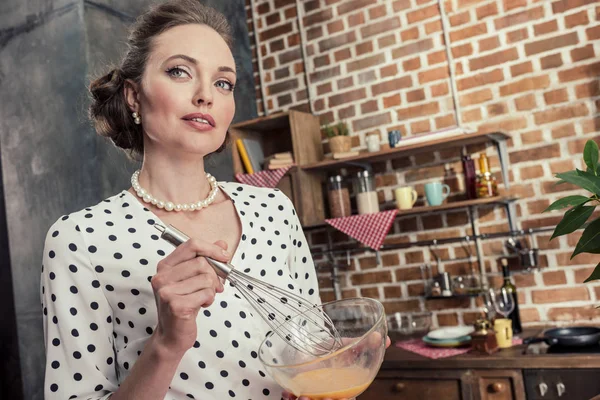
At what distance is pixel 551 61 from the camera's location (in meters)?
2.72

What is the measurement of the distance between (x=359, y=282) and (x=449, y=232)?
0.58 m

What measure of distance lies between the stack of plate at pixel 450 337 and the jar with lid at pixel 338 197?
2.57 ft

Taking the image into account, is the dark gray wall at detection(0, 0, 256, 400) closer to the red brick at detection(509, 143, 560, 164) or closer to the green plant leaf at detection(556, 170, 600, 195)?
the red brick at detection(509, 143, 560, 164)

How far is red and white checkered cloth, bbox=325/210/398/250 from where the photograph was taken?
2848 mm

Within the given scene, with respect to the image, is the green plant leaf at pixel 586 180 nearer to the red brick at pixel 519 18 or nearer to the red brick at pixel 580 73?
the red brick at pixel 580 73

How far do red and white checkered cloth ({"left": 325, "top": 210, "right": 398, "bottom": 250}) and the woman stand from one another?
4.83ft

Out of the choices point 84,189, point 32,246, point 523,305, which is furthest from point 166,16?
point 523,305

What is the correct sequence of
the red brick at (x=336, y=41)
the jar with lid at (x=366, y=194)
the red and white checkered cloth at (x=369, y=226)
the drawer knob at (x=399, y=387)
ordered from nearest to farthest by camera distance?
the drawer knob at (x=399, y=387) < the red and white checkered cloth at (x=369, y=226) < the jar with lid at (x=366, y=194) < the red brick at (x=336, y=41)

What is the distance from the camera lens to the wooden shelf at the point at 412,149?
8.81 ft

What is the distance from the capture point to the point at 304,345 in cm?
107

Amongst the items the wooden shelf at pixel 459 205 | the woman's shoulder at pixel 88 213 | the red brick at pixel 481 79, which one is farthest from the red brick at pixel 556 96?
the woman's shoulder at pixel 88 213

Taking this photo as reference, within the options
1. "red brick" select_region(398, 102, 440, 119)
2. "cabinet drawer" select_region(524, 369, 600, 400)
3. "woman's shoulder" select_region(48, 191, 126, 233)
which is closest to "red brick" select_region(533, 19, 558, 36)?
"red brick" select_region(398, 102, 440, 119)

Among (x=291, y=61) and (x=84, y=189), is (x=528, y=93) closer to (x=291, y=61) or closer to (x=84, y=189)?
(x=291, y=61)

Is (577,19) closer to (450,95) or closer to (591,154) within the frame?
(450,95)
